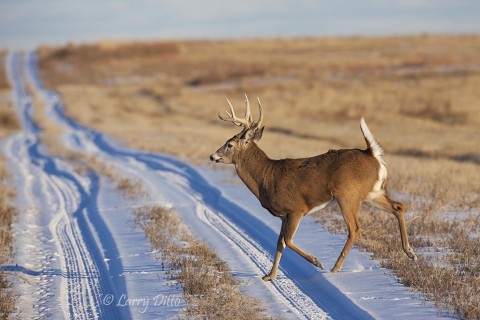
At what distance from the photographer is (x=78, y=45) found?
299ft

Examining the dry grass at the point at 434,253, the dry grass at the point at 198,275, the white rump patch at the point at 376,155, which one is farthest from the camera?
the white rump patch at the point at 376,155

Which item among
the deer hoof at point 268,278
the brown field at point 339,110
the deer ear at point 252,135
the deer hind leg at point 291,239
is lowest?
the brown field at point 339,110

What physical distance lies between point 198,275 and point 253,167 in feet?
5.64

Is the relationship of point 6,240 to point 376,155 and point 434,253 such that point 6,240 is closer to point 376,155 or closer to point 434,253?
point 376,155

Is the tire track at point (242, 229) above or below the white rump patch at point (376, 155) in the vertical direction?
below

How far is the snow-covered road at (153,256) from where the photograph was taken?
7273 millimetres

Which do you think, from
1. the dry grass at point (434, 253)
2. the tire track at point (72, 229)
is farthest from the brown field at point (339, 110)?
the tire track at point (72, 229)

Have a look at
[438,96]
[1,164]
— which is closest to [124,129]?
[1,164]

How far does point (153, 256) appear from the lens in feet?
31.1

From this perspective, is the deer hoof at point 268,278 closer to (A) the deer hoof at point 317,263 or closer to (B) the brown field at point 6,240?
(A) the deer hoof at point 317,263

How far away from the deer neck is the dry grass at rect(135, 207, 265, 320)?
1053mm

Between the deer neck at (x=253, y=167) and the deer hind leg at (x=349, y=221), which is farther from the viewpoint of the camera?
the deer neck at (x=253, y=167)

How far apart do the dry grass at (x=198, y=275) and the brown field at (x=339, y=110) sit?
1.88 meters

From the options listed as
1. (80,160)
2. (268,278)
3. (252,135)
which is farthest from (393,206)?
(80,160)
